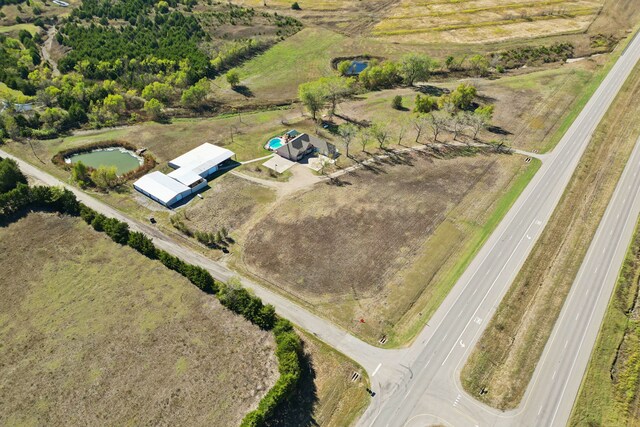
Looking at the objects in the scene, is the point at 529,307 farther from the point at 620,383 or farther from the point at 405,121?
the point at 405,121

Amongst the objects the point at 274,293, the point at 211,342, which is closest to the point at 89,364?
the point at 211,342

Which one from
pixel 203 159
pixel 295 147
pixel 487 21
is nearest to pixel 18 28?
pixel 203 159

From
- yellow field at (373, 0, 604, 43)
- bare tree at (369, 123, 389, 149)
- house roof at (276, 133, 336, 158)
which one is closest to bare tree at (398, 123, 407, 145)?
bare tree at (369, 123, 389, 149)

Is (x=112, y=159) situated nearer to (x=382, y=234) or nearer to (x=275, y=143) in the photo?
(x=275, y=143)

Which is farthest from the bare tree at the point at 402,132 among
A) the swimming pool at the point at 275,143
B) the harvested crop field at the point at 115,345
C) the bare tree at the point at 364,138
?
the harvested crop field at the point at 115,345

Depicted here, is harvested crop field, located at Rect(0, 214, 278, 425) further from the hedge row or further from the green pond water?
the green pond water

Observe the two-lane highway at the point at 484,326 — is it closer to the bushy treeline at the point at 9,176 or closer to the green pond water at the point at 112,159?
the green pond water at the point at 112,159

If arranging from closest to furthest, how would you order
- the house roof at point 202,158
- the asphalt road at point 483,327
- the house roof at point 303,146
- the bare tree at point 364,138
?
the asphalt road at point 483,327
the house roof at point 202,158
the house roof at point 303,146
the bare tree at point 364,138
